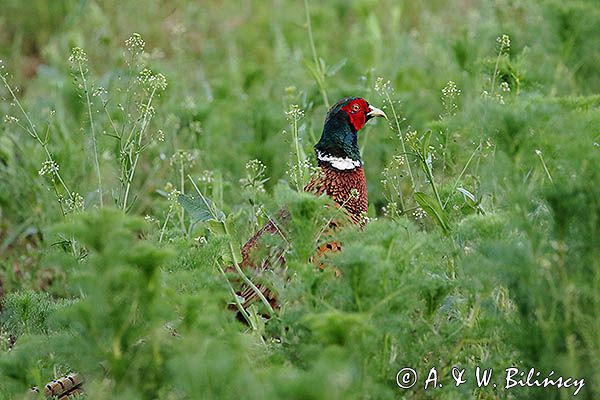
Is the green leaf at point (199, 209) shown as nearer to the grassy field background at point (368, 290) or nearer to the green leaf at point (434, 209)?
the grassy field background at point (368, 290)

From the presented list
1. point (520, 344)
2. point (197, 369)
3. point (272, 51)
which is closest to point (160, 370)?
point (197, 369)

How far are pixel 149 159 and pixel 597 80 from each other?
9.02 ft

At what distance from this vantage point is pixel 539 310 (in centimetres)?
273

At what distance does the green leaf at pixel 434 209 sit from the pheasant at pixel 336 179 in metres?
0.47

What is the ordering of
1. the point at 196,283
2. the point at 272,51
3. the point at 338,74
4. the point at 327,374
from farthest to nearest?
the point at 272,51 < the point at 338,74 < the point at 196,283 < the point at 327,374

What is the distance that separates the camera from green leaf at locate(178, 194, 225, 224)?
3789 mm

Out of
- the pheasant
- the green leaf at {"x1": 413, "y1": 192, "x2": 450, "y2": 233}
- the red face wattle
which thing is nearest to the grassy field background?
the green leaf at {"x1": 413, "y1": 192, "x2": 450, "y2": 233}

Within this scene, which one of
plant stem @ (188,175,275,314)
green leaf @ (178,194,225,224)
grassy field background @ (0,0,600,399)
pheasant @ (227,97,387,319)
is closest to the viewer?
grassy field background @ (0,0,600,399)

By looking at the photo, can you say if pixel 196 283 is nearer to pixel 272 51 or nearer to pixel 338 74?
pixel 338 74

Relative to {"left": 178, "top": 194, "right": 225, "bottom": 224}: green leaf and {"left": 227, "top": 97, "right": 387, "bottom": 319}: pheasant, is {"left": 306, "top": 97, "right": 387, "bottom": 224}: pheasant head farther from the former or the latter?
{"left": 178, "top": 194, "right": 225, "bottom": 224}: green leaf

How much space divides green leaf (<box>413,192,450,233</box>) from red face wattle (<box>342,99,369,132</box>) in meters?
0.98

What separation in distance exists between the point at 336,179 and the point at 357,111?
36cm

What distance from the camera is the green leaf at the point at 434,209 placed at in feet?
11.6

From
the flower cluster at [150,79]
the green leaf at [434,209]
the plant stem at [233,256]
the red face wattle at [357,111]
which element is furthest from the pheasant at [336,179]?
the flower cluster at [150,79]
